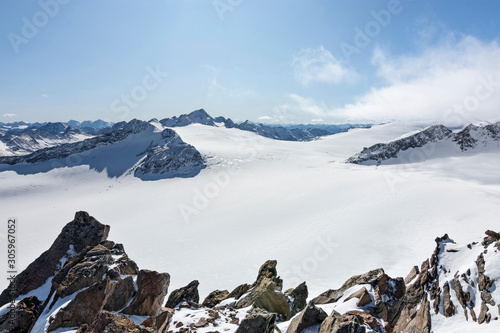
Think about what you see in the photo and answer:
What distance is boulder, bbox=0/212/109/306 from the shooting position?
14.0 metres

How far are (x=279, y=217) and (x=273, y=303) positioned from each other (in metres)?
18.3

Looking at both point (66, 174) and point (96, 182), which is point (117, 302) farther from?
point (66, 174)

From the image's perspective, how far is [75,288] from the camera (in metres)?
10.8

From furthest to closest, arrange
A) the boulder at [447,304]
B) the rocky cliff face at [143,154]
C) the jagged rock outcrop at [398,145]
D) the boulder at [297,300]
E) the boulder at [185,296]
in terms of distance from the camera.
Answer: the rocky cliff face at [143,154] → the jagged rock outcrop at [398,145] → the boulder at [185,296] → the boulder at [297,300] → the boulder at [447,304]

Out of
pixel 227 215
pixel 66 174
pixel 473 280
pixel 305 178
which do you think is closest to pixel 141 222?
pixel 227 215

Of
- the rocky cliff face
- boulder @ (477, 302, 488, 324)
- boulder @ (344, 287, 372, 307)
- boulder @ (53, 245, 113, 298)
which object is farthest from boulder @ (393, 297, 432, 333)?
the rocky cliff face

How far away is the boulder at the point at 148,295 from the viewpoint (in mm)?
11109

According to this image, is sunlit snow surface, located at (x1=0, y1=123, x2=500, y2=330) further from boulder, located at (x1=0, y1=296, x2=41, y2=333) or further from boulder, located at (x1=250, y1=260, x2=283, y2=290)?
boulder, located at (x1=0, y1=296, x2=41, y2=333)

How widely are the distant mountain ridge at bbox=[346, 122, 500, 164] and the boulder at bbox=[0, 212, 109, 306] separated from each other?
192 ft

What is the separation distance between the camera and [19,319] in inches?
424

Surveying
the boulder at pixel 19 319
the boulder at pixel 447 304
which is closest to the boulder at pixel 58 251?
the boulder at pixel 19 319

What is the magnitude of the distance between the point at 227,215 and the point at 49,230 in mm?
24919

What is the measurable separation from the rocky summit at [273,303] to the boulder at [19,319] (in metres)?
0.04

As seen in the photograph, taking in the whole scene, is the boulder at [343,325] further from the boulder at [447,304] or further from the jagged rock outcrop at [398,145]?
the jagged rock outcrop at [398,145]
